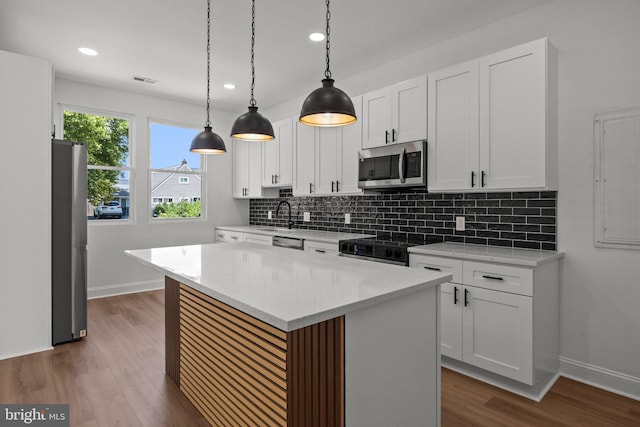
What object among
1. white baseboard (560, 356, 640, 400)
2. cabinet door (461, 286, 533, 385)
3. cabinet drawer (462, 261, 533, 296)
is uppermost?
cabinet drawer (462, 261, 533, 296)

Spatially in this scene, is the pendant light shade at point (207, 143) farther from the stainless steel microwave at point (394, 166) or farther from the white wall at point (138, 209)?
the white wall at point (138, 209)

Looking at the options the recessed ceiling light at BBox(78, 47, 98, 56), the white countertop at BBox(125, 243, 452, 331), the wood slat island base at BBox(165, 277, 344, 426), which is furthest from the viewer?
the recessed ceiling light at BBox(78, 47, 98, 56)

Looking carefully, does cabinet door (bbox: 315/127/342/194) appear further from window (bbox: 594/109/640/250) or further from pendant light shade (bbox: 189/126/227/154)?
window (bbox: 594/109/640/250)

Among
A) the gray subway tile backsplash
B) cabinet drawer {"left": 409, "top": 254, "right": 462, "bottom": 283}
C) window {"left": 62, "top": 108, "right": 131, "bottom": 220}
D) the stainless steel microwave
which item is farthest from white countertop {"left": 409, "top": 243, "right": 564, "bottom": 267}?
window {"left": 62, "top": 108, "right": 131, "bottom": 220}

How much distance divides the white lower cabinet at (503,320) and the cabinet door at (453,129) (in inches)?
28.0

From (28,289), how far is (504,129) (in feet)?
13.5

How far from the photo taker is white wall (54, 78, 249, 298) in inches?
185

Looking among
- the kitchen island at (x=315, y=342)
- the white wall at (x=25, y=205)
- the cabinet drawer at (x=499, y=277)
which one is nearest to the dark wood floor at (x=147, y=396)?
the white wall at (x=25, y=205)

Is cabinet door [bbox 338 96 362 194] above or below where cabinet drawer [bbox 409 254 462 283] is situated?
above

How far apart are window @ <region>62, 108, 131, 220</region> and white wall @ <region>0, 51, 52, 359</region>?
1.62m

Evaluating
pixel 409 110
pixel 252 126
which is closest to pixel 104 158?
pixel 252 126

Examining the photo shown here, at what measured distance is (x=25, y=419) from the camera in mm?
2195

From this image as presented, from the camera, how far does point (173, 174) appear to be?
5.44 m

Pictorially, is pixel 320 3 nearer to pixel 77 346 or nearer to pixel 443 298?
pixel 443 298
